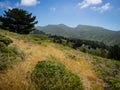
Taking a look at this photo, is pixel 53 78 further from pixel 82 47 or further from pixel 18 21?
pixel 82 47

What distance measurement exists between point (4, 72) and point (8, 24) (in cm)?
3321

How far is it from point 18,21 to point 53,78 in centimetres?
3399

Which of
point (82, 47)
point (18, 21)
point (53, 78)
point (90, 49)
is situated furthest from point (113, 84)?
point (90, 49)

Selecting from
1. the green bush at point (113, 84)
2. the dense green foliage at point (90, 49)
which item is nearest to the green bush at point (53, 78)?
the green bush at point (113, 84)

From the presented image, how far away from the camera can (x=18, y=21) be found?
38531 millimetres

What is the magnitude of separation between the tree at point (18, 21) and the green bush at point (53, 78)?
107 ft

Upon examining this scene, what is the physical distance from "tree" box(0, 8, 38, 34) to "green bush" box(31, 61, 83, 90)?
1279 inches

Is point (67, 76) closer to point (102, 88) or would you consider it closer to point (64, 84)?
point (64, 84)

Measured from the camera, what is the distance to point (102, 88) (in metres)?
8.51

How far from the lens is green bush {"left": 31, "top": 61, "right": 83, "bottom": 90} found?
6109mm

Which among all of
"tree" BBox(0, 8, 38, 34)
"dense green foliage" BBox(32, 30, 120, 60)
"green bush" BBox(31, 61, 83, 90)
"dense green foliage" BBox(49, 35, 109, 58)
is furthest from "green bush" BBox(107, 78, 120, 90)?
"dense green foliage" BBox(49, 35, 109, 58)

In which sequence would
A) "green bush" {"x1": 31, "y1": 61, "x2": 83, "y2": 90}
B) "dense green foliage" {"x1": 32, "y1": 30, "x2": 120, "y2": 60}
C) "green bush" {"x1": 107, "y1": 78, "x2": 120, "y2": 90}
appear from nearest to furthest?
"green bush" {"x1": 31, "y1": 61, "x2": 83, "y2": 90} < "green bush" {"x1": 107, "y1": 78, "x2": 120, "y2": 90} < "dense green foliage" {"x1": 32, "y1": 30, "x2": 120, "y2": 60}

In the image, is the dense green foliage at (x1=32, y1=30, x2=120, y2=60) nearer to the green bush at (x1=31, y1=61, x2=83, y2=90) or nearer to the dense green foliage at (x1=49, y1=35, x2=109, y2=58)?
the dense green foliage at (x1=49, y1=35, x2=109, y2=58)

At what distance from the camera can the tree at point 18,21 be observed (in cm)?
3807
